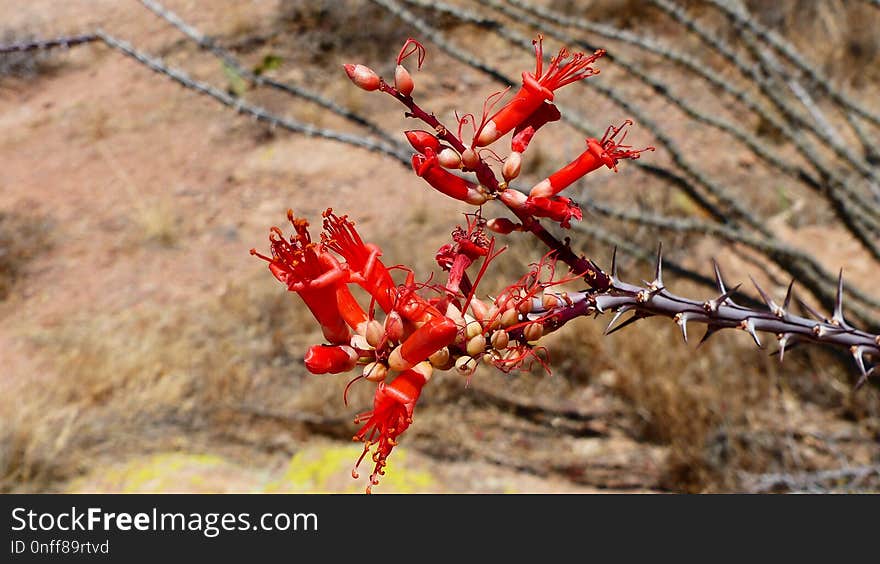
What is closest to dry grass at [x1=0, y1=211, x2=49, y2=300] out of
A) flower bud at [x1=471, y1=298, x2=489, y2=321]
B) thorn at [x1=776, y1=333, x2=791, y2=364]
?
flower bud at [x1=471, y1=298, x2=489, y2=321]

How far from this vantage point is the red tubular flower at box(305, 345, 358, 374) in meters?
1.13

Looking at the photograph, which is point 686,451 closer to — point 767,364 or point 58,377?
point 767,364

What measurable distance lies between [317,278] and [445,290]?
205mm

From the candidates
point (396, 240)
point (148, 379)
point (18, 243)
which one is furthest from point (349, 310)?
point (18, 243)

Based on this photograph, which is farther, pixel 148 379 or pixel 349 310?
pixel 148 379

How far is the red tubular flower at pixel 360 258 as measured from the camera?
1.21 meters

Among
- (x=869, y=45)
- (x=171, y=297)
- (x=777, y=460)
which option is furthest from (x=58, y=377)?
(x=869, y=45)

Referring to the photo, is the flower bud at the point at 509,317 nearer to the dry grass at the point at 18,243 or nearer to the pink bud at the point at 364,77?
the pink bud at the point at 364,77

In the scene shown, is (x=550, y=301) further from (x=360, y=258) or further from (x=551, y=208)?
(x=360, y=258)

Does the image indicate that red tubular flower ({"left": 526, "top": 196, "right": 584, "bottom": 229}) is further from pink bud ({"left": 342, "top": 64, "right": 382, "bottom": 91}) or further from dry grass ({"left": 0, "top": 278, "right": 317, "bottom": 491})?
dry grass ({"left": 0, "top": 278, "right": 317, "bottom": 491})

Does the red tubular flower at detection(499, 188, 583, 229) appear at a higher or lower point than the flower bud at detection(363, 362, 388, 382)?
higher

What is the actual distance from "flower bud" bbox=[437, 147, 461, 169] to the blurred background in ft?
3.75

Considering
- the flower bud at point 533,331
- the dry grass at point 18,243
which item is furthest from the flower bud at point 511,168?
the dry grass at point 18,243

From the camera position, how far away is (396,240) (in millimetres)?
5492
